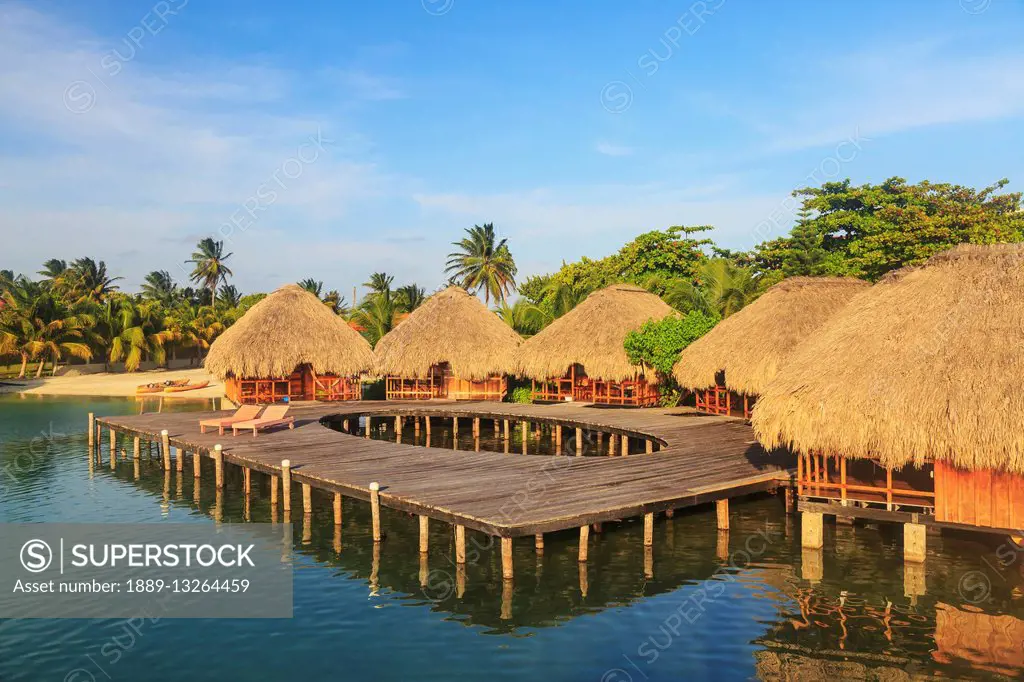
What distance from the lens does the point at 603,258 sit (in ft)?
183

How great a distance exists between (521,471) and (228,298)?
68.6 m

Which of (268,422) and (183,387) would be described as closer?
(268,422)

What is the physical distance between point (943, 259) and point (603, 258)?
129ft

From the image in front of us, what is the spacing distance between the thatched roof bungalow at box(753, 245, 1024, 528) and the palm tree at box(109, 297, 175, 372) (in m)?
50.4

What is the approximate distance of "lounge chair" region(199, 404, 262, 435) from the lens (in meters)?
24.3

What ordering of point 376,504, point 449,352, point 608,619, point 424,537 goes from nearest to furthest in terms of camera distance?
1. point 608,619
2. point 424,537
3. point 376,504
4. point 449,352

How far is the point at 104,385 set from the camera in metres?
51.1

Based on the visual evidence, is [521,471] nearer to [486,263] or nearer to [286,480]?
[286,480]

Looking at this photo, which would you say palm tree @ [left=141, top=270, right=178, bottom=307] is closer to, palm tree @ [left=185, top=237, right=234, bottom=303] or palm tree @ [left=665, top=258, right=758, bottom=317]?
palm tree @ [left=185, top=237, right=234, bottom=303]

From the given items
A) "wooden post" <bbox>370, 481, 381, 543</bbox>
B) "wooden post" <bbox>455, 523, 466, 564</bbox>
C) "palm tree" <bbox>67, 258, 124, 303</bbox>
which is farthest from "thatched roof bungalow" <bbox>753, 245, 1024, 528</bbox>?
"palm tree" <bbox>67, 258, 124, 303</bbox>

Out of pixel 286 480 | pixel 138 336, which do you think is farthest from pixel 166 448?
pixel 138 336

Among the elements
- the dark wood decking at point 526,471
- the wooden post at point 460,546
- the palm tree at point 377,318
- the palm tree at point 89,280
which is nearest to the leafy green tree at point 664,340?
the dark wood decking at point 526,471

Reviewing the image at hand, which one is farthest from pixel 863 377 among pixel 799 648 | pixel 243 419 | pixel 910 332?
pixel 243 419

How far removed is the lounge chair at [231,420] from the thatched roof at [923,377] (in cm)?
1553
